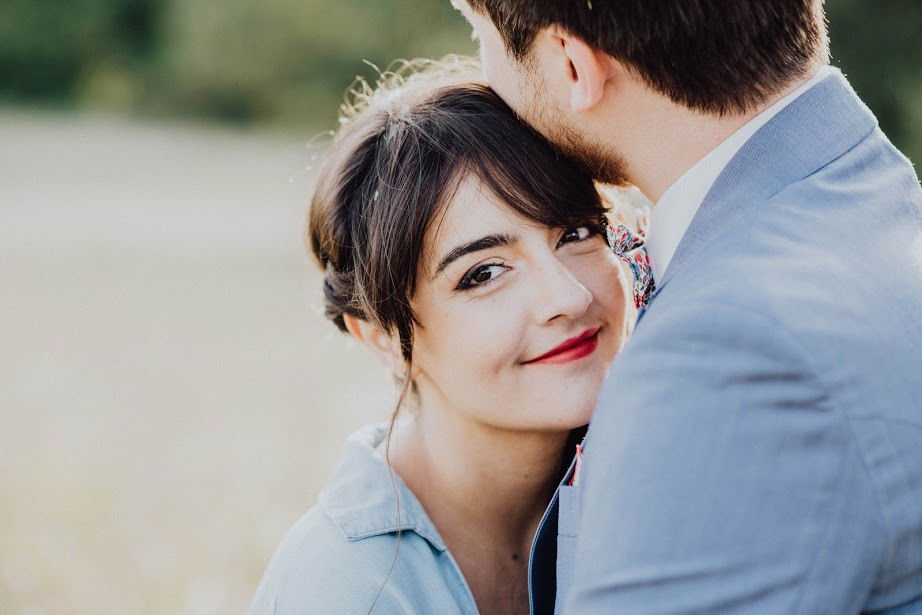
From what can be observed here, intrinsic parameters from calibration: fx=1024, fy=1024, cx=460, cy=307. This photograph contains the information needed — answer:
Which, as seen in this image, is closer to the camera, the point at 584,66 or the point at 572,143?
the point at 584,66

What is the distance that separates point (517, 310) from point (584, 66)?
2.46 ft

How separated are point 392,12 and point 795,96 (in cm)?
3022

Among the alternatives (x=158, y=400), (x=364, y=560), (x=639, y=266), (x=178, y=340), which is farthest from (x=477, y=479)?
(x=178, y=340)

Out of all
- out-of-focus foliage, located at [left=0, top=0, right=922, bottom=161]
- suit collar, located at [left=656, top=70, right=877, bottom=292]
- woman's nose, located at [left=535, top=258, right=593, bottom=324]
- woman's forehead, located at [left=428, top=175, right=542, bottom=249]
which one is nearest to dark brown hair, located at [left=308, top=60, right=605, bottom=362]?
woman's forehead, located at [left=428, top=175, right=542, bottom=249]

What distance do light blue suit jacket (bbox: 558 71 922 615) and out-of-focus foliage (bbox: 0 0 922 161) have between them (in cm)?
1680

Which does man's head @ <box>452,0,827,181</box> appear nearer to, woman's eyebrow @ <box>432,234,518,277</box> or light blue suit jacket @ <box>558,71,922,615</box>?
light blue suit jacket @ <box>558,71,922,615</box>

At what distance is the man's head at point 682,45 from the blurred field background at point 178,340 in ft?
7.45

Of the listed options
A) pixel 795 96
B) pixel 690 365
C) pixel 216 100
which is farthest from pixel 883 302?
pixel 216 100

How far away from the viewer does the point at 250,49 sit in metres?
35.3

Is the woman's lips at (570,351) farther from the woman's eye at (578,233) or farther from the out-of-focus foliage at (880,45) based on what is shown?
the out-of-focus foliage at (880,45)

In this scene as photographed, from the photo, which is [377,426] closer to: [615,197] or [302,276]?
[615,197]

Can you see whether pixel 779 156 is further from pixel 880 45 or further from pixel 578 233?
pixel 880 45

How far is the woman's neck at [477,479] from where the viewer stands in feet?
9.33

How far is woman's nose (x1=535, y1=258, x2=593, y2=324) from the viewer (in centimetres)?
247
